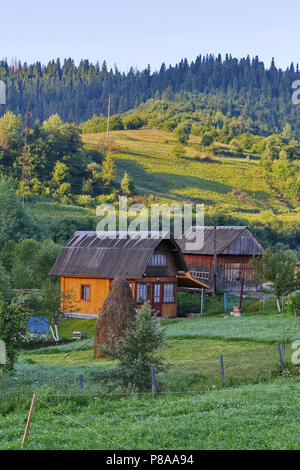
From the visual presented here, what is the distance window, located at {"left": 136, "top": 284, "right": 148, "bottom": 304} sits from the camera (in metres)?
41.4

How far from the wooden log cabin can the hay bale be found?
1121 cm

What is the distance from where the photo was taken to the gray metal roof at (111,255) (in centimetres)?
4169

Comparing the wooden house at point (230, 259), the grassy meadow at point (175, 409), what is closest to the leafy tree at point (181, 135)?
the wooden house at point (230, 259)

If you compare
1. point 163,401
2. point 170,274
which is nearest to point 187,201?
point 170,274

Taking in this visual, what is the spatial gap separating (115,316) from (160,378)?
384 inches

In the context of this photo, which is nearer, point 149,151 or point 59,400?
point 59,400

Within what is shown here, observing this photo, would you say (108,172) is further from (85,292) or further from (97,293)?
(97,293)

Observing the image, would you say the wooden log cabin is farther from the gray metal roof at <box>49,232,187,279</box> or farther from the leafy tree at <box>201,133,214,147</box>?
the leafy tree at <box>201,133,214,147</box>

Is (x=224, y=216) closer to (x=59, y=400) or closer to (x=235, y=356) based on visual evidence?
(x=235, y=356)

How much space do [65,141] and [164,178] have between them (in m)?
20.6

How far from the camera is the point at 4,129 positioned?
93250mm

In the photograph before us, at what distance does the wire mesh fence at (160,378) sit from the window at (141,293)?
17.7 meters

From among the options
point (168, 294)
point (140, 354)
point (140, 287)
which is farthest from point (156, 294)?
point (140, 354)
